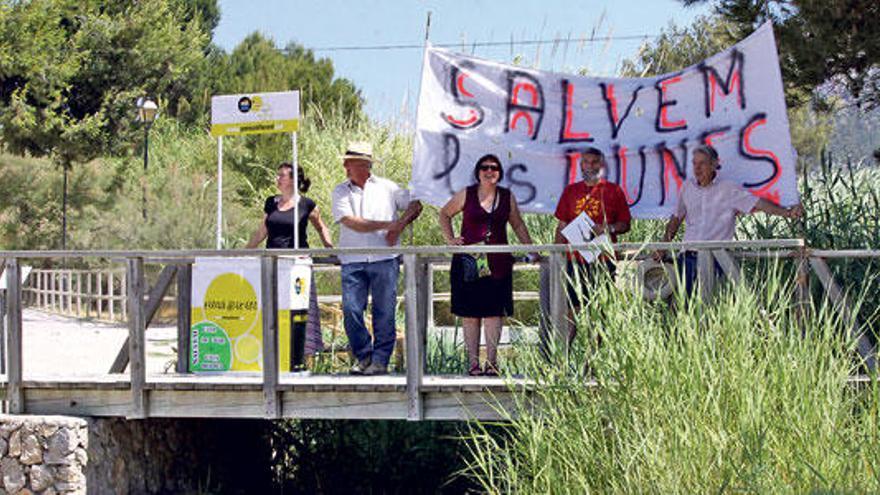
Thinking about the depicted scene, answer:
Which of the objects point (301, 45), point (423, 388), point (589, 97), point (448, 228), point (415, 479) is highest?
point (301, 45)

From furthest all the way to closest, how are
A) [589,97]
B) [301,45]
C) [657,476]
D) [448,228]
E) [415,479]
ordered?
1. [301,45]
2. [415,479]
3. [589,97]
4. [448,228]
5. [657,476]

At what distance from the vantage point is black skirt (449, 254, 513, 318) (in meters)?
9.73

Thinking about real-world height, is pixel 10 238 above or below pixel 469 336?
above

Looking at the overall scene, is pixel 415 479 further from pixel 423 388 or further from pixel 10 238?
pixel 10 238

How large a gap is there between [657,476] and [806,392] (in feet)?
2.65

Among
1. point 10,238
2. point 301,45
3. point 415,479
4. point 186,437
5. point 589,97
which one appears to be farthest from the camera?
point 301,45

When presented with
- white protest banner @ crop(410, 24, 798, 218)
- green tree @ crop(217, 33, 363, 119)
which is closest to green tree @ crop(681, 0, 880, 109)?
white protest banner @ crop(410, 24, 798, 218)

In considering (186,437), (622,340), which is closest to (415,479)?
(186,437)

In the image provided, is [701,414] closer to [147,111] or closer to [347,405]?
[347,405]

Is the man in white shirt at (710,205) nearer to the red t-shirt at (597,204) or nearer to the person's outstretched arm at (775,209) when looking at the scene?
the person's outstretched arm at (775,209)

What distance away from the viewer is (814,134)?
156ft

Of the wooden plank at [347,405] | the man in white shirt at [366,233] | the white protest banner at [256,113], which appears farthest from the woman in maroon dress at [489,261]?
the white protest banner at [256,113]

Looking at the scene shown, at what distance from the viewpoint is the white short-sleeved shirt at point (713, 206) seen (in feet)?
31.4

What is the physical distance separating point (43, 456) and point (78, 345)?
27.5 ft
